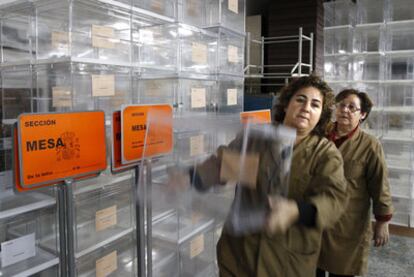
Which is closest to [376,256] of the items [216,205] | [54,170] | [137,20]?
[216,205]

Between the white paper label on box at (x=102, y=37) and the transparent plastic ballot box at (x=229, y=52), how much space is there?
74 cm

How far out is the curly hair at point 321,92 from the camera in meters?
1.28

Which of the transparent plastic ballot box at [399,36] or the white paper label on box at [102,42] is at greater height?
the transparent plastic ballot box at [399,36]

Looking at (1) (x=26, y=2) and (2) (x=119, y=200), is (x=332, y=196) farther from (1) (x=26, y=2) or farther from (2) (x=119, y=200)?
(1) (x=26, y=2)

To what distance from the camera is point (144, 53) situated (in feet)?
7.07

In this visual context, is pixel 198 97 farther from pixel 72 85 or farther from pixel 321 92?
pixel 321 92

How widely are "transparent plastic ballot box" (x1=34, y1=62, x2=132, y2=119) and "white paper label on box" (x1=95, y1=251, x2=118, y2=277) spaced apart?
0.70 m

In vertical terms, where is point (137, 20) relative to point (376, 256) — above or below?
above

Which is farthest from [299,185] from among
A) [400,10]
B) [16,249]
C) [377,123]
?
[400,10]

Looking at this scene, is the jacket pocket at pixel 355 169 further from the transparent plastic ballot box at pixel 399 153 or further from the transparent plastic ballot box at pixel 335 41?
the transparent plastic ballot box at pixel 335 41

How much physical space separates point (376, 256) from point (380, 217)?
1406mm

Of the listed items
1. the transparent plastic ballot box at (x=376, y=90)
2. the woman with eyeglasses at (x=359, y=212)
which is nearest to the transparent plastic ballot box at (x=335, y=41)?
the transparent plastic ballot box at (x=376, y=90)

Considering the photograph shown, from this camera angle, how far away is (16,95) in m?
1.78

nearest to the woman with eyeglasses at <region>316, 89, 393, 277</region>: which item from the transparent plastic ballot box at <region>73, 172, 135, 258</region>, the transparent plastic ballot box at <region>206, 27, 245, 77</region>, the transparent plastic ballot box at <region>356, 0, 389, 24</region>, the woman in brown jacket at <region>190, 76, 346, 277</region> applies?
the woman in brown jacket at <region>190, 76, 346, 277</region>
